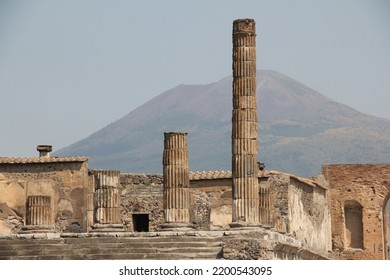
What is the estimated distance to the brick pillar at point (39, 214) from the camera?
36675 mm

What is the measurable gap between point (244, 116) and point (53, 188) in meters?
8.87

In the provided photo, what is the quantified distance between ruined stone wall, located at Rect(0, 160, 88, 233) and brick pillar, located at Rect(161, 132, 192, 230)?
621cm

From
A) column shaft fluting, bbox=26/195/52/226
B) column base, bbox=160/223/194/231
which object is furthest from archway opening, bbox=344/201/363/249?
column base, bbox=160/223/194/231

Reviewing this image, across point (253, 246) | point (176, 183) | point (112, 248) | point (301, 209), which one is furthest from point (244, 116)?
point (301, 209)

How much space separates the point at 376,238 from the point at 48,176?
15072mm

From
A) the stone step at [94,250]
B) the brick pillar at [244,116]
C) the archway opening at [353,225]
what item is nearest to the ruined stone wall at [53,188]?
the stone step at [94,250]

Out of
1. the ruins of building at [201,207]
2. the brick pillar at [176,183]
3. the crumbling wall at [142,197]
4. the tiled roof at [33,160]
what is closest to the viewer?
the ruins of building at [201,207]

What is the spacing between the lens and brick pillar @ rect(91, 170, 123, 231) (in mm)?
36469

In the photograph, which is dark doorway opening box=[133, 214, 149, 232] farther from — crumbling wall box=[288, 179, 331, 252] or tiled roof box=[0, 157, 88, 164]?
crumbling wall box=[288, 179, 331, 252]

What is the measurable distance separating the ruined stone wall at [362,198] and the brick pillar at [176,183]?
55.9ft

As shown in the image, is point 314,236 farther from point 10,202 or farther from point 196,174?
point 10,202

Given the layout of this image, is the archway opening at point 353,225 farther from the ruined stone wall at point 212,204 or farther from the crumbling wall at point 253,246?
the crumbling wall at point 253,246

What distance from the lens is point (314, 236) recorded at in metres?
Answer: 47.3
